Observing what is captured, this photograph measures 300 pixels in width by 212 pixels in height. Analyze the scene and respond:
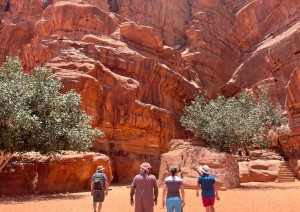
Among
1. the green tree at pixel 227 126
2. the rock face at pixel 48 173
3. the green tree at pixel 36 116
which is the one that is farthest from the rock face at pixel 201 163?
the green tree at pixel 36 116

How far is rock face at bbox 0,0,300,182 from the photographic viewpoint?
39.6 metres

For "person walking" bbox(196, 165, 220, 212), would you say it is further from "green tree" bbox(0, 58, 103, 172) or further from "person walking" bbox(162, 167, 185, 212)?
"green tree" bbox(0, 58, 103, 172)

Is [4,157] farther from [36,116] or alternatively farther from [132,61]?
[132,61]

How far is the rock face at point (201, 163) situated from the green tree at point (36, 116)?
21.7 feet

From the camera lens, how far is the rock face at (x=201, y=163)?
24.1m

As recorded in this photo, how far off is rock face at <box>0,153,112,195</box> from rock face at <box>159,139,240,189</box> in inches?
223

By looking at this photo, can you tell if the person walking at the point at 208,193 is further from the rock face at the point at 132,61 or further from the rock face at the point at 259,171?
the rock face at the point at 132,61

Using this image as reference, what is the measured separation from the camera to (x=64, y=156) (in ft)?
84.7

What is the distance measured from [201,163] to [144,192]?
16.5 meters

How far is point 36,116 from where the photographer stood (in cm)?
2128

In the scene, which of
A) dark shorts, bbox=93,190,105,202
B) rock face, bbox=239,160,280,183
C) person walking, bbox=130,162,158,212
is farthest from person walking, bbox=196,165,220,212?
rock face, bbox=239,160,280,183

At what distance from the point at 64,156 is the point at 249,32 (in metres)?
41.2

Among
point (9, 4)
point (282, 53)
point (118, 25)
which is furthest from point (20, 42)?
point (282, 53)

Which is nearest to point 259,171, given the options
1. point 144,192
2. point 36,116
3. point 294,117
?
point 294,117
